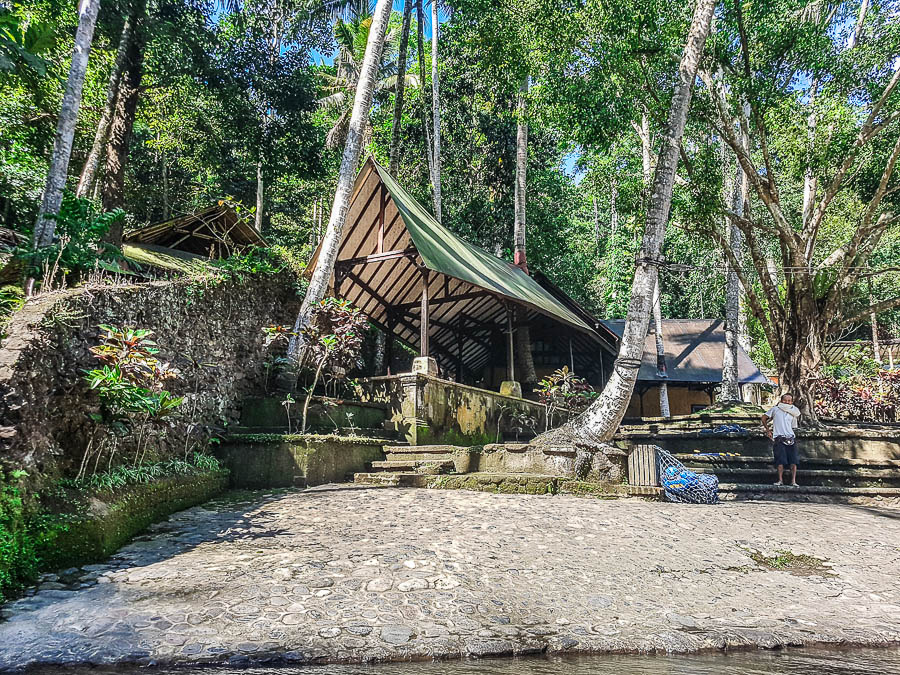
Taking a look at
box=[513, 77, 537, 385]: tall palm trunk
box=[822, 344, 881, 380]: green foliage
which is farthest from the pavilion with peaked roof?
box=[822, 344, 881, 380]: green foliage

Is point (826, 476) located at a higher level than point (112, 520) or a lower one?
lower

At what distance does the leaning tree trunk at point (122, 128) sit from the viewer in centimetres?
1194

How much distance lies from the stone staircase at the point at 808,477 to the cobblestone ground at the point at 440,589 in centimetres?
291

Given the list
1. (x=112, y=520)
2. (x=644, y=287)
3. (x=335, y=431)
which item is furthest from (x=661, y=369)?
(x=112, y=520)

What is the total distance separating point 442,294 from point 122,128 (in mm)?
8141

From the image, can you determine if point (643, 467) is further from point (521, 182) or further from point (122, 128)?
point (521, 182)

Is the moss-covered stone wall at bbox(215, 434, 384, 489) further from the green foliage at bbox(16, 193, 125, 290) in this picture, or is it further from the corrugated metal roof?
the corrugated metal roof

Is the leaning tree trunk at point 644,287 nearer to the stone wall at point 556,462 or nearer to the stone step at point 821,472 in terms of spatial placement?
the stone wall at point 556,462

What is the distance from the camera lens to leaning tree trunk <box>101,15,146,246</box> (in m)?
11.9

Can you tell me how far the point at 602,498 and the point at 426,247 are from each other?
6090 mm

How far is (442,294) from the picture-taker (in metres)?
15.1

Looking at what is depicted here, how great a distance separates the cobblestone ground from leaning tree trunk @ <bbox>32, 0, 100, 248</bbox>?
5416 mm

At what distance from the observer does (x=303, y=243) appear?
82.6ft

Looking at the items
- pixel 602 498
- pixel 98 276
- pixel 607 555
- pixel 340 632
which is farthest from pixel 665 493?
pixel 98 276
